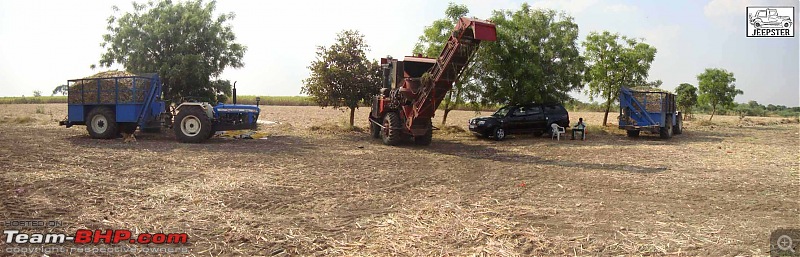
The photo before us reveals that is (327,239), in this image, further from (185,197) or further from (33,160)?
(33,160)

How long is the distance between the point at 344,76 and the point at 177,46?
6.49 meters

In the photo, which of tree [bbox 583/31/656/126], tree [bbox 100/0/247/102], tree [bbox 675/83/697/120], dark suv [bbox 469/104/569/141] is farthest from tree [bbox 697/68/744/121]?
tree [bbox 100/0/247/102]

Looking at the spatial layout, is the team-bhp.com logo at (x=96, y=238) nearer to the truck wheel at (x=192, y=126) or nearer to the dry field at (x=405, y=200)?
the dry field at (x=405, y=200)

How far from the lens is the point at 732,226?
217 inches

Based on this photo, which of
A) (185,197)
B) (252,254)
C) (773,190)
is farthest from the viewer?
(773,190)

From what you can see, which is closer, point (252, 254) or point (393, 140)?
point (252, 254)

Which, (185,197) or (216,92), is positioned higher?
(216,92)

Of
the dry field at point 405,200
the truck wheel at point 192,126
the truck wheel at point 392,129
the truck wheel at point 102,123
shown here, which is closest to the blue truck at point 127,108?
the truck wheel at point 102,123

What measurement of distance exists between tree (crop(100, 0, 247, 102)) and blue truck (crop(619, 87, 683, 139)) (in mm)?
15786

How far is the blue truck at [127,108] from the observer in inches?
567

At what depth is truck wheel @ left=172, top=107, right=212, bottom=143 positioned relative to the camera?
13.8 meters

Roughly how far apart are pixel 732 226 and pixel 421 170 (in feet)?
17.5

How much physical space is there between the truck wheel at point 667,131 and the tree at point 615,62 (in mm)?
4346

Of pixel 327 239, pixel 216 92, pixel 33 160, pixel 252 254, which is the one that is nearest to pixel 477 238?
pixel 327 239
